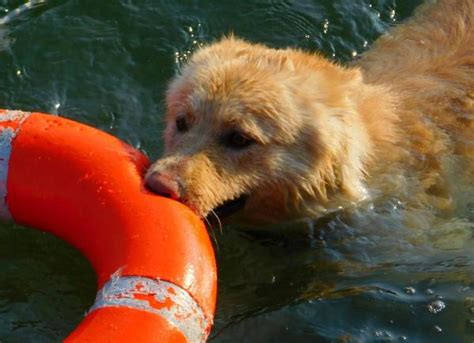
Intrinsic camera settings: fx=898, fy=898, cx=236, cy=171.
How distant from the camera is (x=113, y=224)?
4.38m

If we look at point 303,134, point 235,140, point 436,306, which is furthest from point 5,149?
point 436,306

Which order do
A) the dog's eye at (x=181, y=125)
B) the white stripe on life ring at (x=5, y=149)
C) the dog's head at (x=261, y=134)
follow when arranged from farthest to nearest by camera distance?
the dog's eye at (x=181, y=125)
the dog's head at (x=261, y=134)
the white stripe on life ring at (x=5, y=149)

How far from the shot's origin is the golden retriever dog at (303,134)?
508 cm

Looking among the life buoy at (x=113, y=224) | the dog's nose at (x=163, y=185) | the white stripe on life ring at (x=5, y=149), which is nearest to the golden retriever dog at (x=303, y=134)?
the dog's nose at (x=163, y=185)

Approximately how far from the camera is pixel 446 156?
589 cm

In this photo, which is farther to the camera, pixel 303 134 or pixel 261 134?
pixel 303 134

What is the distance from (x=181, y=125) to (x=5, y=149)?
1.06 metres

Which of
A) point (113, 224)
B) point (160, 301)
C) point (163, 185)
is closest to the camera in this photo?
point (160, 301)

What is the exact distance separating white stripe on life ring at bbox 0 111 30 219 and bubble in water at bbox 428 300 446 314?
2.48 m

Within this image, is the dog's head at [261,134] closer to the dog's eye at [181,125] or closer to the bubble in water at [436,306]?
the dog's eye at [181,125]

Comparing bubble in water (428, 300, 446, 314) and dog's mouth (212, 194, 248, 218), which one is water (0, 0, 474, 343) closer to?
bubble in water (428, 300, 446, 314)

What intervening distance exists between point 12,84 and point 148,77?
41.6 inches

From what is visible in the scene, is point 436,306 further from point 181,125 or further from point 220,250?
point 181,125

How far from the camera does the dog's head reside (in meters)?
5.07
